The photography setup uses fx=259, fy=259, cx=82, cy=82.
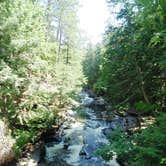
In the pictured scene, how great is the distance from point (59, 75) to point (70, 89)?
1465 mm

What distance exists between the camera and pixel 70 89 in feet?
57.3

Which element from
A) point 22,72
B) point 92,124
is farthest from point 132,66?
point 92,124

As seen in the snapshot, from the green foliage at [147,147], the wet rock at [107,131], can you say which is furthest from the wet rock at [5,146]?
the wet rock at [107,131]

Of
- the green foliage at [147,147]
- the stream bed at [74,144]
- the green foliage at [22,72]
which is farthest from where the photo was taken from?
the stream bed at [74,144]

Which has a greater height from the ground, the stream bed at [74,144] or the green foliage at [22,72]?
the green foliage at [22,72]

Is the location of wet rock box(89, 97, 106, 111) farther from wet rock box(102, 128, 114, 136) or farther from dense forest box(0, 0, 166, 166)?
dense forest box(0, 0, 166, 166)

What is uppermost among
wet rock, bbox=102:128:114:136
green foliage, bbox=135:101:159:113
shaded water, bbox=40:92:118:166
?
green foliage, bbox=135:101:159:113

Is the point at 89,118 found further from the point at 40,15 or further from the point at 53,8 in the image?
the point at 53,8

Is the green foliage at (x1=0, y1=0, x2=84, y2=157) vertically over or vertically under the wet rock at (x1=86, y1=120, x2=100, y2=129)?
over

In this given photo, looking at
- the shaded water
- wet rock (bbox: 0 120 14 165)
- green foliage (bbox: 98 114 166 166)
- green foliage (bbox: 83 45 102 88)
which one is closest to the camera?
green foliage (bbox: 98 114 166 166)

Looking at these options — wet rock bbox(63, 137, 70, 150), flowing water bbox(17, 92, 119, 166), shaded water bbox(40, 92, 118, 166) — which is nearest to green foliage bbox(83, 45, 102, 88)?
flowing water bbox(17, 92, 119, 166)

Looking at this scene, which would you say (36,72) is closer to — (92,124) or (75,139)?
(75,139)

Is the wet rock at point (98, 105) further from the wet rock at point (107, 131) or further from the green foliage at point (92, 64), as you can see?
the wet rock at point (107, 131)

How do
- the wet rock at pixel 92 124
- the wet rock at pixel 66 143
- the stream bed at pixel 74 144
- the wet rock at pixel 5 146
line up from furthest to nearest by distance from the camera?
1. the wet rock at pixel 92 124
2. the wet rock at pixel 66 143
3. the stream bed at pixel 74 144
4. the wet rock at pixel 5 146
